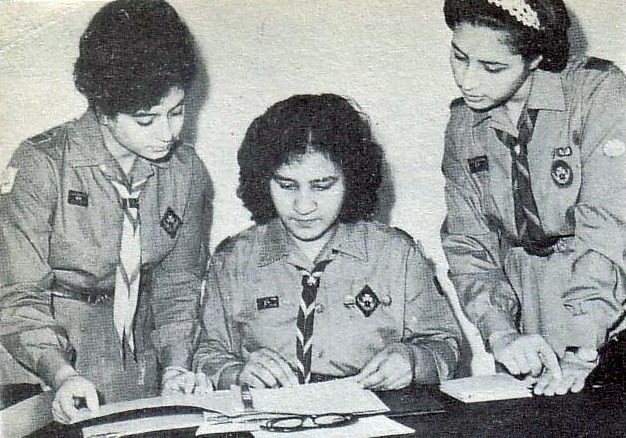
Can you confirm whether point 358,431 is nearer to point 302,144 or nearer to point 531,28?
point 302,144

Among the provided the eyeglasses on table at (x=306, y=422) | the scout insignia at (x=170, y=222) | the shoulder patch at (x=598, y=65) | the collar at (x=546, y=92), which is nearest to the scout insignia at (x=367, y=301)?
the eyeglasses on table at (x=306, y=422)

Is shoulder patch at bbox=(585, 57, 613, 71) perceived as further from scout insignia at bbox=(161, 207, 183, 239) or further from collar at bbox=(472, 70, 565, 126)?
scout insignia at bbox=(161, 207, 183, 239)

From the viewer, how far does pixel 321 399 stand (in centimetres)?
142

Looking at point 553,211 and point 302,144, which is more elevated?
point 302,144

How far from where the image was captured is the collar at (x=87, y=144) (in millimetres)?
1472

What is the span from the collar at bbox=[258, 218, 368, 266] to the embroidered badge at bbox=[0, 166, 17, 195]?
18.1 inches

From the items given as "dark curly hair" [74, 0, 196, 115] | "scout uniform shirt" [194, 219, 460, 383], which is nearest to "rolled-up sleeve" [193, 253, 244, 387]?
"scout uniform shirt" [194, 219, 460, 383]

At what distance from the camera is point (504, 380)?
1505mm

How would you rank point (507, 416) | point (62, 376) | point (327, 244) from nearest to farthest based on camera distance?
point (507, 416) < point (62, 376) < point (327, 244)

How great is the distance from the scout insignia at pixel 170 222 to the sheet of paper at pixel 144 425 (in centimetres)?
34

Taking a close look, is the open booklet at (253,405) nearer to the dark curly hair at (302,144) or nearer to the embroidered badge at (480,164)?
the dark curly hair at (302,144)

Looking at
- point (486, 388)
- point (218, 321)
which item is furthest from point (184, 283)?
point (486, 388)

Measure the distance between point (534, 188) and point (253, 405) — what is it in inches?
26.1

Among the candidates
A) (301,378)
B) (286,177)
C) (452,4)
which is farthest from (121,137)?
(452,4)
